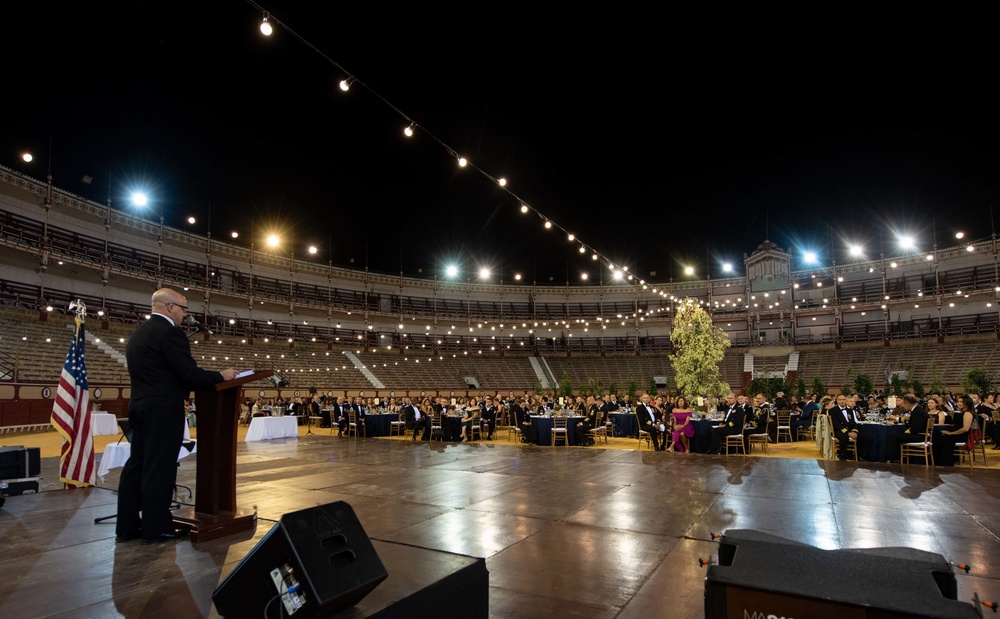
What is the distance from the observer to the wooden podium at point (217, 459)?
3738mm

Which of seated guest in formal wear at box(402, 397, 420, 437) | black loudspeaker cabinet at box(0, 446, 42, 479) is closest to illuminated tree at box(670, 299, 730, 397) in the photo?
seated guest in formal wear at box(402, 397, 420, 437)

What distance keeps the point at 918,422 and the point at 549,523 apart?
27.6 ft

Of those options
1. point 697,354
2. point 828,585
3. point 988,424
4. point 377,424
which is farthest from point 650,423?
point 828,585

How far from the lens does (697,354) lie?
62.8 feet

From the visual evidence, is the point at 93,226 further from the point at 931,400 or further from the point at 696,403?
the point at 931,400

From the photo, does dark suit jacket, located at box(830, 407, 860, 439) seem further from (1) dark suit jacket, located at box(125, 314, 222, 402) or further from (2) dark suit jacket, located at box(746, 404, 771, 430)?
(1) dark suit jacket, located at box(125, 314, 222, 402)

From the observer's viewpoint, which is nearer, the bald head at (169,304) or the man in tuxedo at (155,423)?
the man in tuxedo at (155,423)

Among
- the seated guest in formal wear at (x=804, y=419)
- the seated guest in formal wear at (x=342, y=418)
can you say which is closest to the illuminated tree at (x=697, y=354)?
the seated guest in formal wear at (x=804, y=419)

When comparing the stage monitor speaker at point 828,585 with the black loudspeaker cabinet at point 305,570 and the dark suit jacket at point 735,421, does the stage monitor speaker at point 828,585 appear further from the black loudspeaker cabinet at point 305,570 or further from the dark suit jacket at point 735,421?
the dark suit jacket at point 735,421

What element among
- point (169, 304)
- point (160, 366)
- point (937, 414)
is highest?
point (169, 304)

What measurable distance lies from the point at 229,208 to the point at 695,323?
29.0m

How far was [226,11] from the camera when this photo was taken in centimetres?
789

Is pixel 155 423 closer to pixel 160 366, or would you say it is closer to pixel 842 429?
pixel 160 366

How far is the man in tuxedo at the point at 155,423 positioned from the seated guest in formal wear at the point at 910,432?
1117 centimetres
